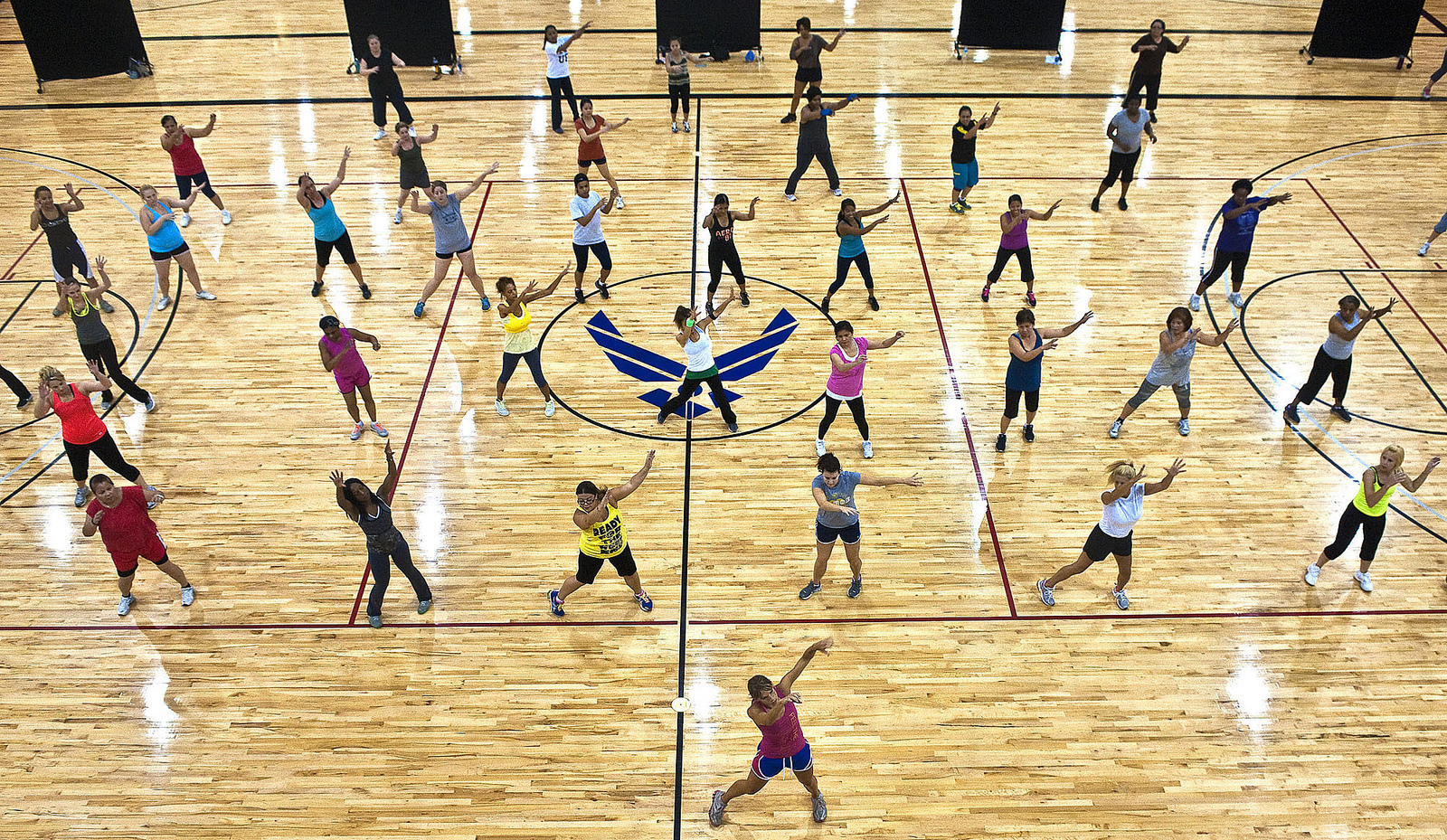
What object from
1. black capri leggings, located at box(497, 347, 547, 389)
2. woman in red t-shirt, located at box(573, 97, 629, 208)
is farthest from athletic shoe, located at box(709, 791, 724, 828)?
woman in red t-shirt, located at box(573, 97, 629, 208)

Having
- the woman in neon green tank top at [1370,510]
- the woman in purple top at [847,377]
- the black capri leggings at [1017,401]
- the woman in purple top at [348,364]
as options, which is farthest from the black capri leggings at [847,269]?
the woman in neon green tank top at [1370,510]

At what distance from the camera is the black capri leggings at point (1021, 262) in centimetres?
1316

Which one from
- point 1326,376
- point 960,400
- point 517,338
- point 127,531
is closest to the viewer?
point 127,531

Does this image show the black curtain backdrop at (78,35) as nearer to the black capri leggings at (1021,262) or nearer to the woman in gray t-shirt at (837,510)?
the black capri leggings at (1021,262)

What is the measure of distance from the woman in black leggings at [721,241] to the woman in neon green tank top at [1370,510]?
712 centimetres

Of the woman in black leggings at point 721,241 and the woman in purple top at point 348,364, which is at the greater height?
the woman in black leggings at point 721,241

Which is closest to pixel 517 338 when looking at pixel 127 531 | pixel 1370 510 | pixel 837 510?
pixel 127 531

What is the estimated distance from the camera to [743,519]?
35.4 ft

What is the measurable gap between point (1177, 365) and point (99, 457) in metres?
11.8

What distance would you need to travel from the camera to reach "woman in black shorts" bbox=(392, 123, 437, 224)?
48.2 ft

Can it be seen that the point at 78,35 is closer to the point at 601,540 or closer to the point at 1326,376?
the point at 601,540

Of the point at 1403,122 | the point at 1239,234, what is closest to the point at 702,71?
the point at 1239,234

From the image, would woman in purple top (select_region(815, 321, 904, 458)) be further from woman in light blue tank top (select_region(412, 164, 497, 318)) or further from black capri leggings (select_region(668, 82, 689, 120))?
black capri leggings (select_region(668, 82, 689, 120))

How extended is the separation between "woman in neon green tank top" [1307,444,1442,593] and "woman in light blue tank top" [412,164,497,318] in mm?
10494
